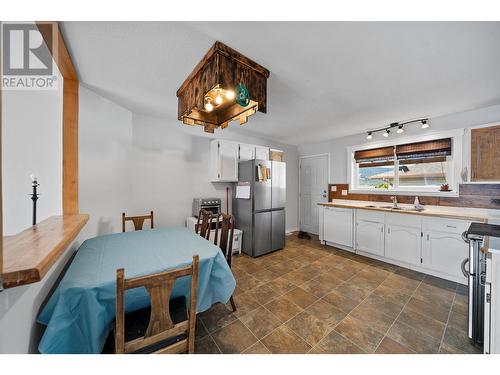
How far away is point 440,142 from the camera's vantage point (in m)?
2.96

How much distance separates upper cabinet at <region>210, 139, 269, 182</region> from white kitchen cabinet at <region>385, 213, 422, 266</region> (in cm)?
269

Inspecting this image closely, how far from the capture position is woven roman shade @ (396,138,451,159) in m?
2.93

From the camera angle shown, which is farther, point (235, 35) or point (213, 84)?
point (213, 84)

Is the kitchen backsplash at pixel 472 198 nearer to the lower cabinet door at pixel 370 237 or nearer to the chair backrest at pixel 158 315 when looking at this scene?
the lower cabinet door at pixel 370 237

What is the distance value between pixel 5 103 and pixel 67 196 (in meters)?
1.01

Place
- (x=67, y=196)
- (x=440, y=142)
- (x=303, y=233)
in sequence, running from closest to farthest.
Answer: (x=67, y=196) → (x=440, y=142) → (x=303, y=233)

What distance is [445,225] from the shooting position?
254 cm

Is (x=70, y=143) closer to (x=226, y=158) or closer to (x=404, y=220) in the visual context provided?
(x=226, y=158)

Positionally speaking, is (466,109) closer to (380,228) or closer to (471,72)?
(471,72)

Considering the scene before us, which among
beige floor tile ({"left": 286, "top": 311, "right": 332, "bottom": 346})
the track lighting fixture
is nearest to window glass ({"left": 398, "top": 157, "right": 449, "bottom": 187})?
the track lighting fixture

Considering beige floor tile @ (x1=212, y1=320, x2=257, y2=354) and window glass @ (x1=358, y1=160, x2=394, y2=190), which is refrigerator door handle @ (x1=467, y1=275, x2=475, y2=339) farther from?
window glass @ (x1=358, y1=160, x2=394, y2=190)

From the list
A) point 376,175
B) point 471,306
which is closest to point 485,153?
point 376,175

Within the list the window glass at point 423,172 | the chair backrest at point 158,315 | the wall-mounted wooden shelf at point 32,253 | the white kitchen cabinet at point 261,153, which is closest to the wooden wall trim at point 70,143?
the wall-mounted wooden shelf at point 32,253
